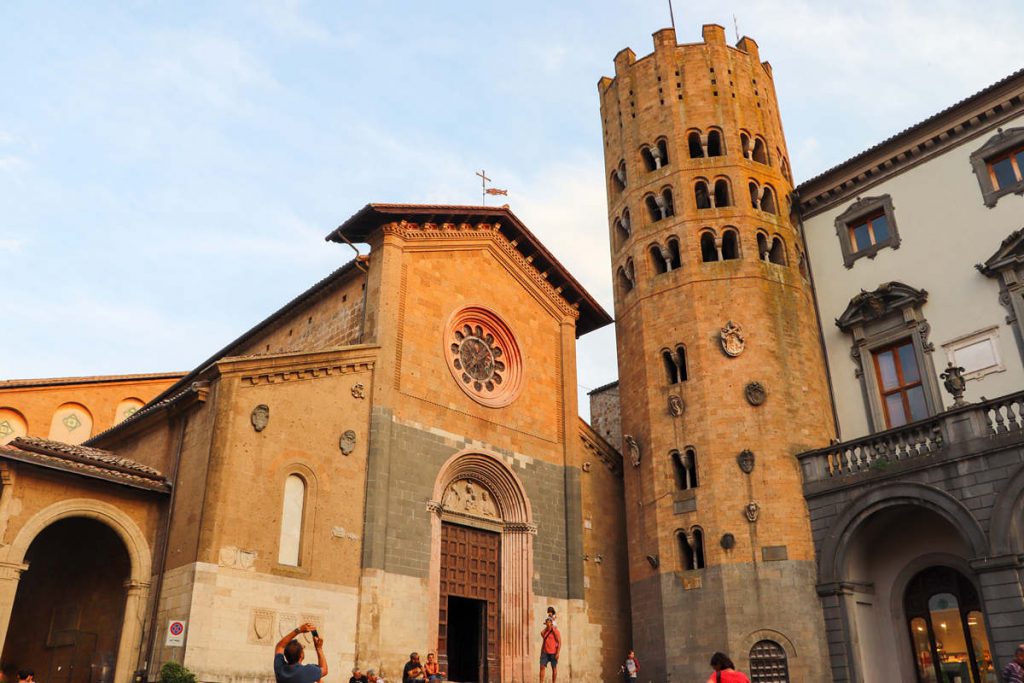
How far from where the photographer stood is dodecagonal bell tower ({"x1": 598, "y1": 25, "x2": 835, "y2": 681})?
20.6 m

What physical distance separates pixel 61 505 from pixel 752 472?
605 inches

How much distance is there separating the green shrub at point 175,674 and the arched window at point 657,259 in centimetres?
1614

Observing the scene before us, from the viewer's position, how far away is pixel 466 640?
2192 centimetres

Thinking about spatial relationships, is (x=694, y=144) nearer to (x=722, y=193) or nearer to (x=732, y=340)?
(x=722, y=193)

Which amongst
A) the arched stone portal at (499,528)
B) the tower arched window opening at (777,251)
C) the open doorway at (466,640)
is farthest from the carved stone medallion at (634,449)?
the tower arched window opening at (777,251)

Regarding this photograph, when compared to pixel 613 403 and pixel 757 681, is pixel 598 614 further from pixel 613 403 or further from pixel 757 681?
pixel 613 403

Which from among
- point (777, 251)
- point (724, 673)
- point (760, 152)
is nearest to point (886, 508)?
point (777, 251)

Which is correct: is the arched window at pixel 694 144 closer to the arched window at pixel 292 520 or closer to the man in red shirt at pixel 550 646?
the man in red shirt at pixel 550 646

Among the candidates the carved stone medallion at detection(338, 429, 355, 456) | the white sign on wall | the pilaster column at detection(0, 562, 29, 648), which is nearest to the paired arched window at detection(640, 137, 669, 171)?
the carved stone medallion at detection(338, 429, 355, 456)

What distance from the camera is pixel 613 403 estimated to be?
1371 inches

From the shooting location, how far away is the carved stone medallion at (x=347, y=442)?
62.7ft

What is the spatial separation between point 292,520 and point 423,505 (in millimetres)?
3466

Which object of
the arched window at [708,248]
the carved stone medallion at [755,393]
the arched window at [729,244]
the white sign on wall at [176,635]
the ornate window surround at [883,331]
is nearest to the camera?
the white sign on wall at [176,635]

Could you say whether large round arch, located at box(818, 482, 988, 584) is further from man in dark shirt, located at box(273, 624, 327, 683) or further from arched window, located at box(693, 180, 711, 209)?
man in dark shirt, located at box(273, 624, 327, 683)
